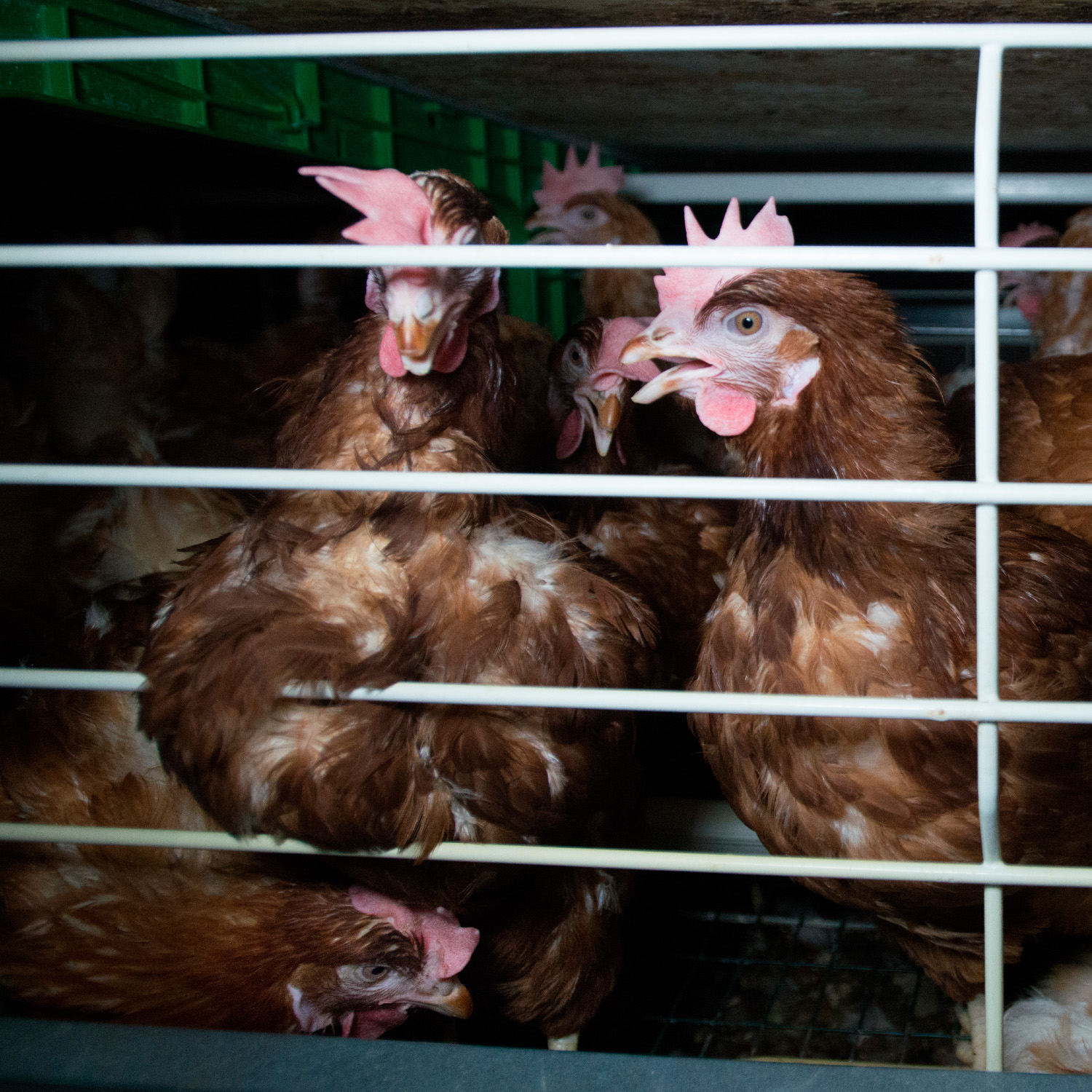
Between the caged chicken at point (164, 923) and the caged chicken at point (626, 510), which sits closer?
the caged chicken at point (164, 923)

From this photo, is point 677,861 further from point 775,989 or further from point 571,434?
point 571,434

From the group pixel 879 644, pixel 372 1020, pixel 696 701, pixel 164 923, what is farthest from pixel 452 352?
pixel 372 1020

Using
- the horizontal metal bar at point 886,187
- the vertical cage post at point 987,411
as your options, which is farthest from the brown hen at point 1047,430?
the vertical cage post at point 987,411

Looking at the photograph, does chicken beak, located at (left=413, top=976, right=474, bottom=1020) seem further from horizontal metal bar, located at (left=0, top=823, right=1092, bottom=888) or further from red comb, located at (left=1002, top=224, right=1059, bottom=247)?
red comb, located at (left=1002, top=224, right=1059, bottom=247)

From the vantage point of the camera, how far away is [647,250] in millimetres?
751

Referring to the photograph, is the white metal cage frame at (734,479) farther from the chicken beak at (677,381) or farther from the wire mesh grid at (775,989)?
the wire mesh grid at (775,989)

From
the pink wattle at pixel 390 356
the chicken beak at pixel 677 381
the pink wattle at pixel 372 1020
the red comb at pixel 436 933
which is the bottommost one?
the pink wattle at pixel 372 1020

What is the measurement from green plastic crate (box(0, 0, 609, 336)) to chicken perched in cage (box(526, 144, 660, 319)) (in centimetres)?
13

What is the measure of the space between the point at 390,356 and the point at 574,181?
159 cm

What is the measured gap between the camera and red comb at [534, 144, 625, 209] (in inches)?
92.5

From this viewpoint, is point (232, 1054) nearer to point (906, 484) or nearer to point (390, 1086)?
point (390, 1086)

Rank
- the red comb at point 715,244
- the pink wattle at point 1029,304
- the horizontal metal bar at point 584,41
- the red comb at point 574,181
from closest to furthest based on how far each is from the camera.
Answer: the horizontal metal bar at point 584,41 → the red comb at point 715,244 → the red comb at point 574,181 → the pink wattle at point 1029,304

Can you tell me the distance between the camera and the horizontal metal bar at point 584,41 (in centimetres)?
71

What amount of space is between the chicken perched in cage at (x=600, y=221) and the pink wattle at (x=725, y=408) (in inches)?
50.7
